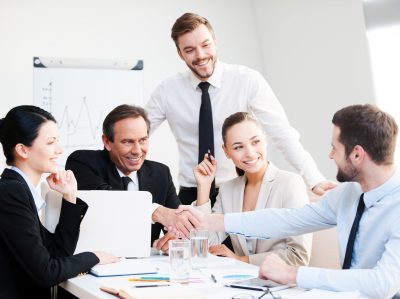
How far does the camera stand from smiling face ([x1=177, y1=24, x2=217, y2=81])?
9.92 ft

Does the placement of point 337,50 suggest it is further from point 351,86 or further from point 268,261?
point 268,261

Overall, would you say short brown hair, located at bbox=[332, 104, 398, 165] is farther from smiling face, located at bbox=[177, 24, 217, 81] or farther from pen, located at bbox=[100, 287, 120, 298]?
smiling face, located at bbox=[177, 24, 217, 81]

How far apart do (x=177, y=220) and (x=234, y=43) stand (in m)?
3.05

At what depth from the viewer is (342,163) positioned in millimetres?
1849

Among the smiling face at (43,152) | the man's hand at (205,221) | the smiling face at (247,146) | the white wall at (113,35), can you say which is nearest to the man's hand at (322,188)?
the smiling face at (247,146)

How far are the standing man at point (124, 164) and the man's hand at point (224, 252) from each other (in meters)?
0.30

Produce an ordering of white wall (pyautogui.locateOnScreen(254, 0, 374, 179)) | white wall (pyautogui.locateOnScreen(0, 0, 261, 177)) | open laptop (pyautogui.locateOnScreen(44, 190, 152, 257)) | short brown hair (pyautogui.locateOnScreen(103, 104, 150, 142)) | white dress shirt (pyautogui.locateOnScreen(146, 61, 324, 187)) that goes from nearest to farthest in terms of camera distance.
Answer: open laptop (pyautogui.locateOnScreen(44, 190, 152, 257)) < short brown hair (pyautogui.locateOnScreen(103, 104, 150, 142)) < white dress shirt (pyautogui.locateOnScreen(146, 61, 324, 187)) < white wall (pyautogui.locateOnScreen(254, 0, 374, 179)) < white wall (pyautogui.locateOnScreen(0, 0, 261, 177))

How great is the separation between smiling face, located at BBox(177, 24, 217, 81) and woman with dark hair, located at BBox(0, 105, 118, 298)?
1.05m

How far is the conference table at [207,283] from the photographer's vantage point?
162 centimetres

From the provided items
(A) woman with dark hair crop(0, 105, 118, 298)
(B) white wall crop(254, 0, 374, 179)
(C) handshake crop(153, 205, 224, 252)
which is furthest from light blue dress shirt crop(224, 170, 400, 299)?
(B) white wall crop(254, 0, 374, 179)

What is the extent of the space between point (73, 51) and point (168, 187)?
7.28ft

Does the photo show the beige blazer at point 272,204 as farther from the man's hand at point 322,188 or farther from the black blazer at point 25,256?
the black blazer at point 25,256

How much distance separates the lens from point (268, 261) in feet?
5.73

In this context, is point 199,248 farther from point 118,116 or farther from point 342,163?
point 118,116
